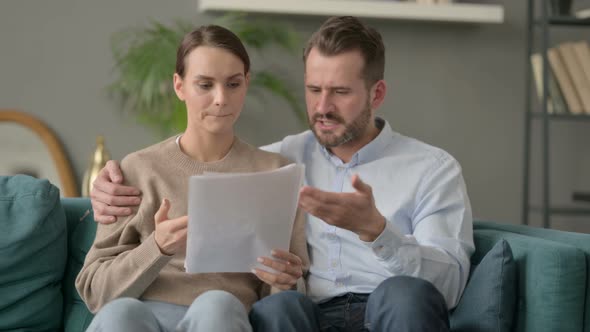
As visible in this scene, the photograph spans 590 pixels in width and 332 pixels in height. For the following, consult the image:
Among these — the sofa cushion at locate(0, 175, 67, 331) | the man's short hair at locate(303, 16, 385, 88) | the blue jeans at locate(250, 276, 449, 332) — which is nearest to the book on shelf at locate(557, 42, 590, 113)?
the man's short hair at locate(303, 16, 385, 88)

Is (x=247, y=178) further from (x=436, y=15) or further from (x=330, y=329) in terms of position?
(x=436, y=15)

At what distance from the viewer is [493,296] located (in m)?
1.67

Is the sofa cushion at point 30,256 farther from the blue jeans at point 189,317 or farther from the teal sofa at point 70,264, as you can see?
the blue jeans at point 189,317

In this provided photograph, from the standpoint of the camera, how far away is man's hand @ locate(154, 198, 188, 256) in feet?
5.14

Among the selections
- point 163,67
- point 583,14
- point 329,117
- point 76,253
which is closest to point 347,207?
point 329,117

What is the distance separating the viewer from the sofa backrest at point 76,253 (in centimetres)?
196

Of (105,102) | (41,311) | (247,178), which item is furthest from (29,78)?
(247,178)

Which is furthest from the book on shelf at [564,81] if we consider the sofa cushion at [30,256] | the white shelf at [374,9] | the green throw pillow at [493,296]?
the sofa cushion at [30,256]

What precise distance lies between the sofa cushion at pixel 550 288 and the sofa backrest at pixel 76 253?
103cm

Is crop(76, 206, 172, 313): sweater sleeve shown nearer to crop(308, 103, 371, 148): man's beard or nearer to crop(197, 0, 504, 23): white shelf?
crop(308, 103, 371, 148): man's beard

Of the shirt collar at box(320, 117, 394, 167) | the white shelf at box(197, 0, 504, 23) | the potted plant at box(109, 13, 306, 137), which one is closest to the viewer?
the shirt collar at box(320, 117, 394, 167)

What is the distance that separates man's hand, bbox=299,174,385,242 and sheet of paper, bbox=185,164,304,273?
0.19 ft

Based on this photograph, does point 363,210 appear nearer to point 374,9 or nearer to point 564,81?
point 374,9

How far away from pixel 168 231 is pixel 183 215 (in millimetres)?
208
